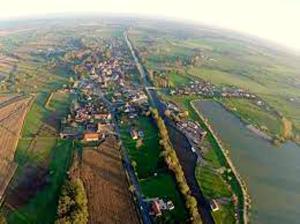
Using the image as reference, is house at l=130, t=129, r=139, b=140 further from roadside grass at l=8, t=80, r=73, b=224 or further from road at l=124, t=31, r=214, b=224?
roadside grass at l=8, t=80, r=73, b=224

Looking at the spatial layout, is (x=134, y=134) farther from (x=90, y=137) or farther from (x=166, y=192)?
(x=166, y=192)

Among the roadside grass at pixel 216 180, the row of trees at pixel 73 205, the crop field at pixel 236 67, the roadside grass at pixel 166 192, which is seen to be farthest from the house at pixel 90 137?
the crop field at pixel 236 67

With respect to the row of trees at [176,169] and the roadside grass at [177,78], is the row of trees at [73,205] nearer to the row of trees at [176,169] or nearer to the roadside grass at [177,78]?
the row of trees at [176,169]

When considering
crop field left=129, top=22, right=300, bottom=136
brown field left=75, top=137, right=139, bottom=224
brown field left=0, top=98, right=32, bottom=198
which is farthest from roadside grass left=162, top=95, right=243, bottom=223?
brown field left=0, top=98, right=32, bottom=198

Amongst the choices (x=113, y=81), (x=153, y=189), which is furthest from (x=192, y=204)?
(x=113, y=81)

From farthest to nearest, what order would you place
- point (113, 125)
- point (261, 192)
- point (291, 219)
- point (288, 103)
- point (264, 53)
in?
point (264, 53)
point (288, 103)
point (113, 125)
point (261, 192)
point (291, 219)

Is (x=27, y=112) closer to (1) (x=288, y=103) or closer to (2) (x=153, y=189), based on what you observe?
(2) (x=153, y=189)
